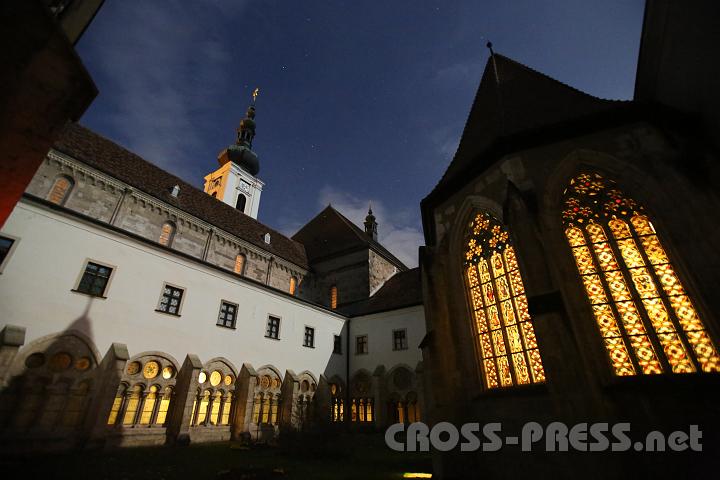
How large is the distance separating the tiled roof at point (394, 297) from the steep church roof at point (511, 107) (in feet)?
33.1

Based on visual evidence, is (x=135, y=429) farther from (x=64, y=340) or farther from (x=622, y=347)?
(x=622, y=347)

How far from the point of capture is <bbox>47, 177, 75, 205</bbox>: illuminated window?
46.1 ft

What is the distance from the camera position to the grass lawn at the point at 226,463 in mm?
6725

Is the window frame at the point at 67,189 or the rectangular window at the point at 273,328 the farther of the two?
the rectangular window at the point at 273,328

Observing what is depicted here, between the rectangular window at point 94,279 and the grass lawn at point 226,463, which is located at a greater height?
the rectangular window at point 94,279

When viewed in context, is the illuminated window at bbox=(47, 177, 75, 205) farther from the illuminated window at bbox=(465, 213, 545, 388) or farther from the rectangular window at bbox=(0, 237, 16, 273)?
the illuminated window at bbox=(465, 213, 545, 388)

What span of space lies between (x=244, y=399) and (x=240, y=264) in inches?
375

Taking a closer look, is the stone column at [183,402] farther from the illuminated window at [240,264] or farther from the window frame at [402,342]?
the window frame at [402,342]

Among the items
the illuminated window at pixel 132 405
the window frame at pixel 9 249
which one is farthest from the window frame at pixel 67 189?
the illuminated window at pixel 132 405

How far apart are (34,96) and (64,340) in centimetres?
987

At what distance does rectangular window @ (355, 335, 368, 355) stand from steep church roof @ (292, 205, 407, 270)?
7733 mm

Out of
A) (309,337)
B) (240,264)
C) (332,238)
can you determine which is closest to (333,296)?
(332,238)

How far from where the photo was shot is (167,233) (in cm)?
1794

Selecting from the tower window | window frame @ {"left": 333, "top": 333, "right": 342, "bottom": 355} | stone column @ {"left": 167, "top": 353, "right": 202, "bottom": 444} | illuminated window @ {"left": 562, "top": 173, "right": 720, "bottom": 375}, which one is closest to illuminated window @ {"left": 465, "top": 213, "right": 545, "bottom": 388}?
illuminated window @ {"left": 562, "top": 173, "right": 720, "bottom": 375}
